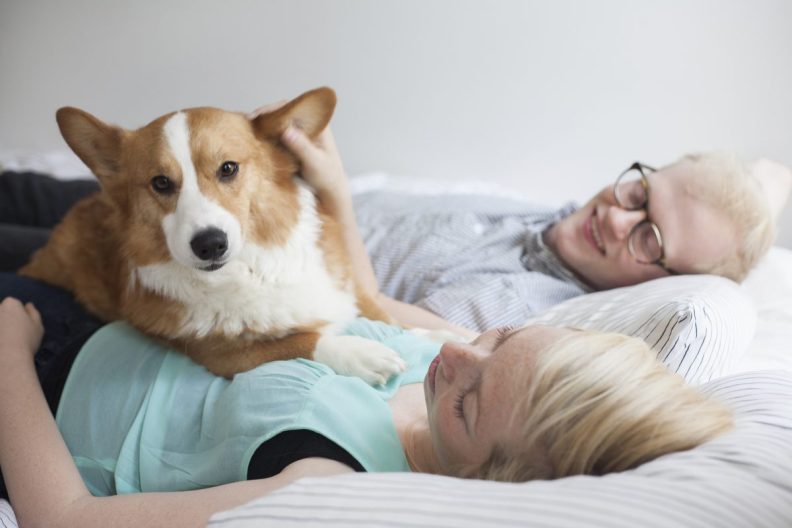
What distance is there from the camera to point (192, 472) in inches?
37.6

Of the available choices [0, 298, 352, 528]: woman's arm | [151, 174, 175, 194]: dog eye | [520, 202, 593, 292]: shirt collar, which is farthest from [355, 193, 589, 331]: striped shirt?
[0, 298, 352, 528]: woman's arm

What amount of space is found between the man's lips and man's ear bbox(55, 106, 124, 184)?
1223mm

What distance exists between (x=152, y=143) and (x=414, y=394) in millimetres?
662

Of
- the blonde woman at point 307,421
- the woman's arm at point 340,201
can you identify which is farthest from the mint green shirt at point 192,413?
the woman's arm at point 340,201

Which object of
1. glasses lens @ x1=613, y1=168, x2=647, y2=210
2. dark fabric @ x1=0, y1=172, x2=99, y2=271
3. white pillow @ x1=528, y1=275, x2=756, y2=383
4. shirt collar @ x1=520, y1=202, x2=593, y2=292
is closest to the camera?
white pillow @ x1=528, y1=275, x2=756, y2=383

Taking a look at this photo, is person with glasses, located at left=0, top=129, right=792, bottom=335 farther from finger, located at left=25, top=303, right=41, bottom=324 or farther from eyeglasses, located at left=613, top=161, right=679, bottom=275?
finger, located at left=25, top=303, right=41, bottom=324

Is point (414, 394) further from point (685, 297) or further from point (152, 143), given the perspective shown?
point (152, 143)

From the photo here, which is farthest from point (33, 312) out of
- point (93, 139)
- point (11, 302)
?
point (93, 139)

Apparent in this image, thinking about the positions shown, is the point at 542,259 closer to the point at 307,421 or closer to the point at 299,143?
the point at 299,143

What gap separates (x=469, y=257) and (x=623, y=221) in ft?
1.41

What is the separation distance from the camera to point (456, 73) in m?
2.52

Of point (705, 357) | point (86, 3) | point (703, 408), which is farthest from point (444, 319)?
point (86, 3)

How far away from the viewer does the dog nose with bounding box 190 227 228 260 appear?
1.08 metres

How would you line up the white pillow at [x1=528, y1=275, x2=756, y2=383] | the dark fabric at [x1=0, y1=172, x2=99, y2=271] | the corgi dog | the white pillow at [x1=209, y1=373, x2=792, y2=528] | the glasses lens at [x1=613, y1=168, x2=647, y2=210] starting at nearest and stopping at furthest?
the white pillow at [x1=209, y1=373, x2=792, y2=528], the white pillow at [x1=528, y1=275, x2=756, y2=383], the corgi dog, the glasses lens at [x1=613, y1=168, x2=647, y2=210], the dark fabric at [x1=0, y1=172, x2=99, y2=271]
